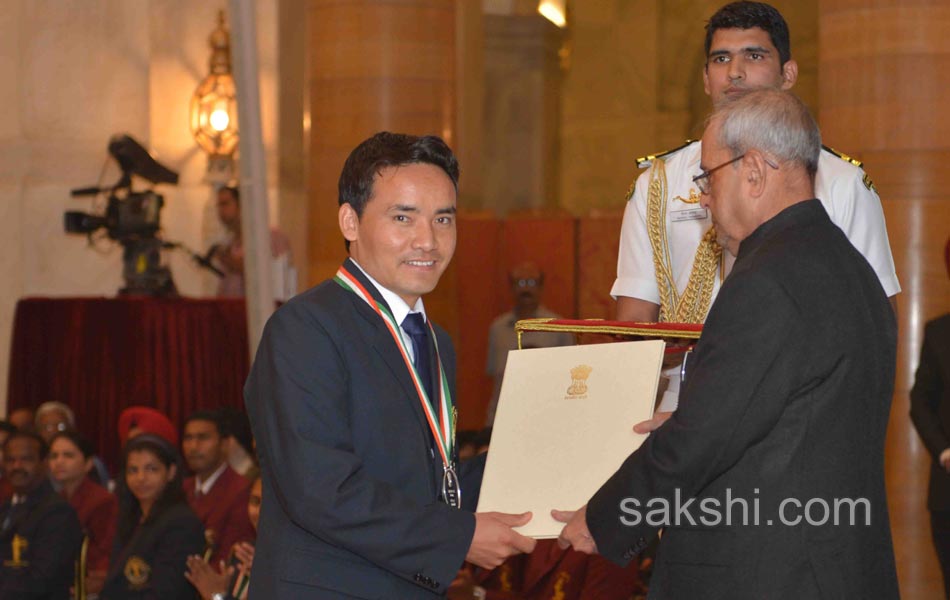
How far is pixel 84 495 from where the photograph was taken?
8.39m

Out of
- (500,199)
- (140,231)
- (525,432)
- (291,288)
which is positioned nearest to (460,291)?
(140,231)

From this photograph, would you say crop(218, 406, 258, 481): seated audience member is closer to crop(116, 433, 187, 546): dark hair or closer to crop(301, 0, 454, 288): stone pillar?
crop(116, 433, 187, 546): dark hair

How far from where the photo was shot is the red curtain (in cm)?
955

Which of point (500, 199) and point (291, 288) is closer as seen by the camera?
point (291, 288)

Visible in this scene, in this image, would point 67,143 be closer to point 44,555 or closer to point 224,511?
point 44,555

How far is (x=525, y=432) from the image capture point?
11.8ft

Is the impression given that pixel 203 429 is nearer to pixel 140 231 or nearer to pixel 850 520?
pixel 140 231

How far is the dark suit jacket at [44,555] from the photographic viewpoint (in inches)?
287

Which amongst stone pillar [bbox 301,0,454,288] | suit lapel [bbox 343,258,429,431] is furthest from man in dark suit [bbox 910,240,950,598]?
stone pillar [bbox 301,0,454,288]

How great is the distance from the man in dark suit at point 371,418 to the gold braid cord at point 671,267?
89 cm

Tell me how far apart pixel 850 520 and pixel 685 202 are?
1365 millimetres

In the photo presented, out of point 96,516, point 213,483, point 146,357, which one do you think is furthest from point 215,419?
point 146,357

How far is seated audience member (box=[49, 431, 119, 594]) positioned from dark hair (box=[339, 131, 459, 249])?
16.6 feet

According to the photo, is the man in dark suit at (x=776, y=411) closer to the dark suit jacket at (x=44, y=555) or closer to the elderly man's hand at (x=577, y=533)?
the elderly man's hand at (x=577, y=533)
